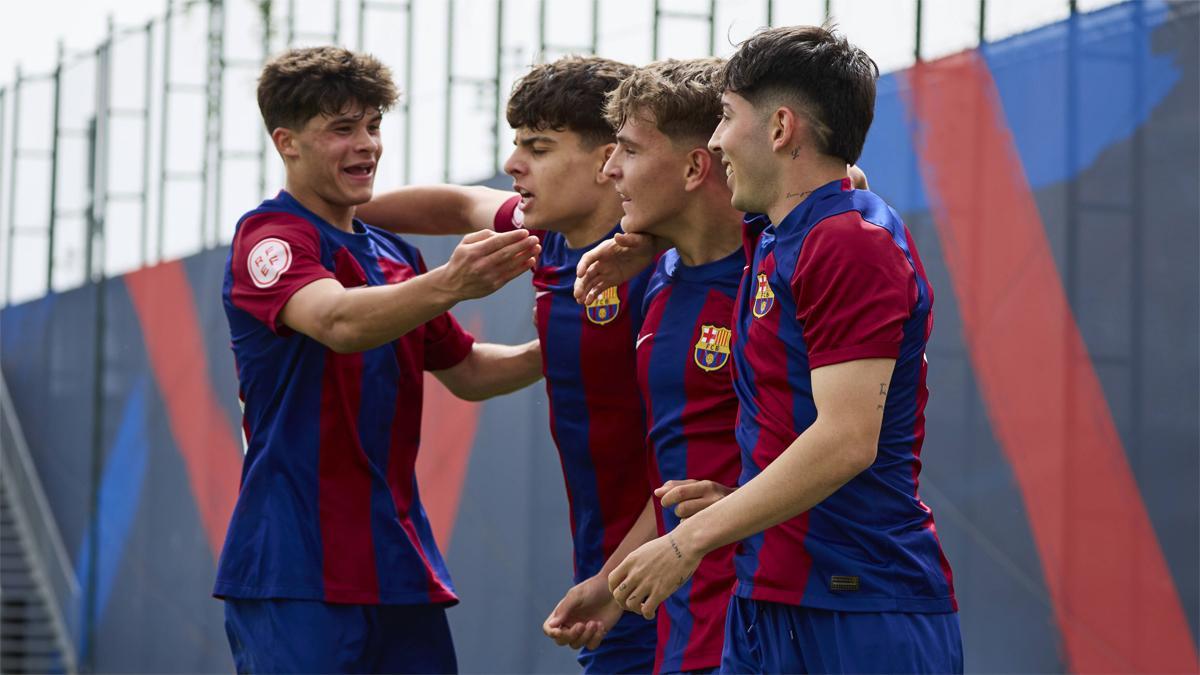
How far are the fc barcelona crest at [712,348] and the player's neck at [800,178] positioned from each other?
507 millimetres

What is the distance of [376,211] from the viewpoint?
4852 mm

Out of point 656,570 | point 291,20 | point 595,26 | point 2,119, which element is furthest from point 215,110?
point 656,570

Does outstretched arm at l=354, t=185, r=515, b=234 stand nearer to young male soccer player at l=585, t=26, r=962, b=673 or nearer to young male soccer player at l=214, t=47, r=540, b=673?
young male soccer player at l=214, t=47, r=540, b=673

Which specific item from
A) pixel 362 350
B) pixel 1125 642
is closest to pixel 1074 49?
pixel 1125 642

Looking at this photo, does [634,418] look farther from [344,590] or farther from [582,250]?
[344,590]

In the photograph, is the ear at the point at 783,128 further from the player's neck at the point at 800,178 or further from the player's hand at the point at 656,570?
the player's hand at the point at 656,570

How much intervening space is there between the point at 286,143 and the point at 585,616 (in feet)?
5.16

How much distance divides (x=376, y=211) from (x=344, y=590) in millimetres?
1214

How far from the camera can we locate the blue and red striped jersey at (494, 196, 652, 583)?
13.3 ft

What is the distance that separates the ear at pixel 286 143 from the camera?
4488 millimetres

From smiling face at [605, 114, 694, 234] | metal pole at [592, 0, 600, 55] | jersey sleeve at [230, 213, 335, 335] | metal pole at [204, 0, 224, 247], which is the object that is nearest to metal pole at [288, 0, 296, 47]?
metal pole at [204, 0, 224, 247]

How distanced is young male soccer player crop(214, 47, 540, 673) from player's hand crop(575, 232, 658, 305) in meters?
0.49

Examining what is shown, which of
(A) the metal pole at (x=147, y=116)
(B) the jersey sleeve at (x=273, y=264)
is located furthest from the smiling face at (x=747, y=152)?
(A) the metal pole at (x=147, y=116)

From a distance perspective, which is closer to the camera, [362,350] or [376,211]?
[362,350]
